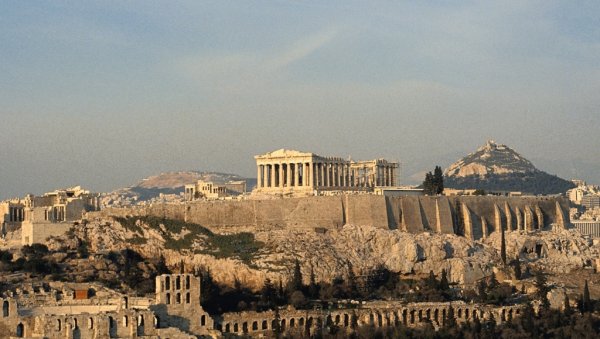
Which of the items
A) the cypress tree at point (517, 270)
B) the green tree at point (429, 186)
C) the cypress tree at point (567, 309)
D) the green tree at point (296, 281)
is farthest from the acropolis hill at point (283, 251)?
the green tree at point (429, 186)

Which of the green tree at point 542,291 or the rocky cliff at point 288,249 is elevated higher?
the rocky cliff at point 288,249

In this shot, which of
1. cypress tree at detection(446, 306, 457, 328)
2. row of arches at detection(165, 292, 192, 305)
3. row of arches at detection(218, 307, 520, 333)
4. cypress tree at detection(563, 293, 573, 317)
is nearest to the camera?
row of arches at detection(165, 292, 192, 305)

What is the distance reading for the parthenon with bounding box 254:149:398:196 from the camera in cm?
11475

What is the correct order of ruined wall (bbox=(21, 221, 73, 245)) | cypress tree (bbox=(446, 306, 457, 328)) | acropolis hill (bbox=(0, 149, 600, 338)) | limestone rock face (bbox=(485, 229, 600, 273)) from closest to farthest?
acropolis hill (bbox=(0, 149, 600, 338))
cypress tree (bbox=(446, 306, 457, 328))
ruined wall (bbox=(21, 221, 73, 245))
limestone rock face (bbox=(485, 229, 600, 273))

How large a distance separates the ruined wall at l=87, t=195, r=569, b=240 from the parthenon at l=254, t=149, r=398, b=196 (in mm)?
5318

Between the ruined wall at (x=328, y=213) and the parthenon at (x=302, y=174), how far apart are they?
532 centimetres

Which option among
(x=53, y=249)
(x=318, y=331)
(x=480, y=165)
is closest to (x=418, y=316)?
(x=318, y=331)

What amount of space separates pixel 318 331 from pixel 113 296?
11285 millimetres

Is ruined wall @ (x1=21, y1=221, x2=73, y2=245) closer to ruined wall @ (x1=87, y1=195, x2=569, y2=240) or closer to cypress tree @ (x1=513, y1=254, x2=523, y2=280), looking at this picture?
ruined wall @ (x1=87, y1=195, x2=569, y2=240)

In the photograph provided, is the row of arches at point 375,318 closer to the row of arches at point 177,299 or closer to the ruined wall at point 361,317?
the ruined wall at point 361,317

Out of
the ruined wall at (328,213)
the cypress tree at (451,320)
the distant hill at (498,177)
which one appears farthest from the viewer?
the distant hill at (498,177)

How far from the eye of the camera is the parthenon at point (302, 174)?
376ft

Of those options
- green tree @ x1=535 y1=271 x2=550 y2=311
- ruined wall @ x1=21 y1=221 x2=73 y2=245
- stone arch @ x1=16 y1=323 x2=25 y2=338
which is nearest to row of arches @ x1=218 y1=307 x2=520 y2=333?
green tree @ x1=535 y1=271 x2=550 y2=311

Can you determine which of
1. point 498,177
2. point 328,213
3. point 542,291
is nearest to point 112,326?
point 542,291
